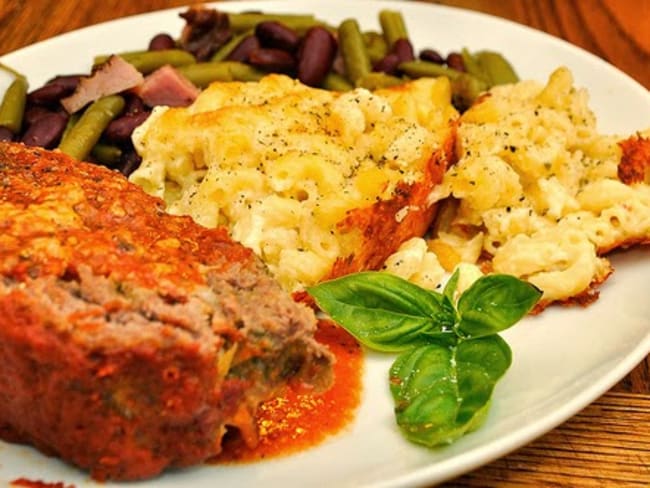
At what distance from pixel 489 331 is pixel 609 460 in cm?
57

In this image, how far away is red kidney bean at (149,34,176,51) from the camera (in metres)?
5.26

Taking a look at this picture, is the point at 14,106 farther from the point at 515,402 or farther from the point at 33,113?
the point at 515,402

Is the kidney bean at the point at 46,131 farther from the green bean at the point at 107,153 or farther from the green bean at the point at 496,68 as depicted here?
the green bean at the point at 496,68

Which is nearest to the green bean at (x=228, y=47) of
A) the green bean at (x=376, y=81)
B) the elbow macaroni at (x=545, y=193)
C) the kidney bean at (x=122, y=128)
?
the green bean at (x=376, y=81)

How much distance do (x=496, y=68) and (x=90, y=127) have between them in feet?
7.85

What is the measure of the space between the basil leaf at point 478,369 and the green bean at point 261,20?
3.01 m

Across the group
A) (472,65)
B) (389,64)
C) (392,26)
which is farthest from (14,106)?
(472,65)

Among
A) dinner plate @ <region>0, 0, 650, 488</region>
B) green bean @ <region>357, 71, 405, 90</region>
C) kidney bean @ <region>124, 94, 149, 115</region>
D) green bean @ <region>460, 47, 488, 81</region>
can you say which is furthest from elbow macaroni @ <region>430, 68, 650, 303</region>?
kidney bean @ <region>124, 94, 149, 115</region>

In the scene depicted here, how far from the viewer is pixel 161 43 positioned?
528cm

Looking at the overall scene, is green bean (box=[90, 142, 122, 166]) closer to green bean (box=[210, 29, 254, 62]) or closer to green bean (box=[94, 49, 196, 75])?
green bean (box=[94, 49, 196, 75])

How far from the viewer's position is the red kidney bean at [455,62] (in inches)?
212

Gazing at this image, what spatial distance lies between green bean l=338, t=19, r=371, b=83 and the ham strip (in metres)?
1.22

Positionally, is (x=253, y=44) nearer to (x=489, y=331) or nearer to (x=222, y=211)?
(x=222, y=211)

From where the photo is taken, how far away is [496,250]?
3949 mm
